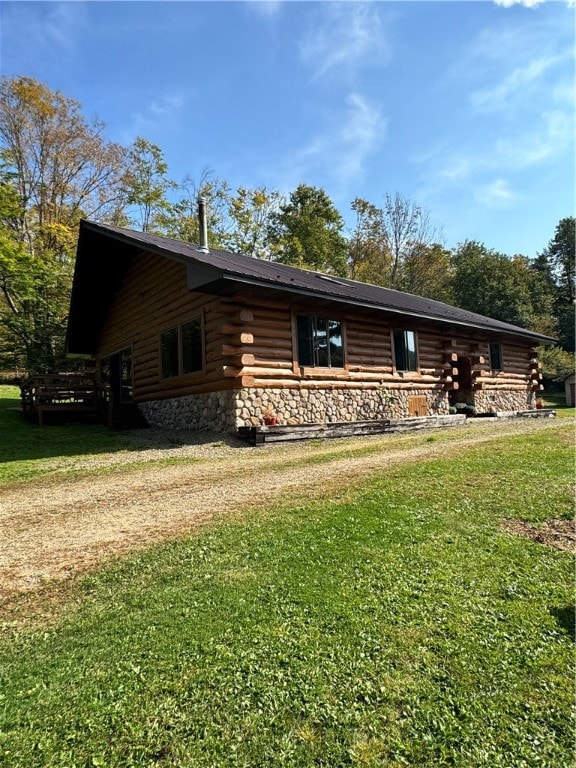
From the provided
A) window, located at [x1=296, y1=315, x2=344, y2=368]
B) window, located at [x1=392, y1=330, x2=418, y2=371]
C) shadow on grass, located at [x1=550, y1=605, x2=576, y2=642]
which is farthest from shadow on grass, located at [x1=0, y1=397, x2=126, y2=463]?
shadow on grass, located at [x1=550, y1=605, x2=576, y2=642]

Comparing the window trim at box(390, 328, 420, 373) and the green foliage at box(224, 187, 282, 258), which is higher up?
the green foliage at box(224, 187, 282, 258)

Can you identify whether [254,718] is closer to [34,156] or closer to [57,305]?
[57,305]

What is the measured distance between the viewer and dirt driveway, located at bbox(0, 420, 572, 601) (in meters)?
4.42

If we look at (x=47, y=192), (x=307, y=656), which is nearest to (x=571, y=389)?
(x=307, y=656)

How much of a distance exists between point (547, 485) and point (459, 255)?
4096 cm

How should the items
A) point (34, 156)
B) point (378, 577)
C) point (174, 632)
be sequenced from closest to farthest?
point (174, 632), point (378, 577), point (34, 156)

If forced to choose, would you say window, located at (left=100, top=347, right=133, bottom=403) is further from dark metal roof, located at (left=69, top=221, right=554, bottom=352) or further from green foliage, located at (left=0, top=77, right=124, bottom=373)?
green foliage, located at (left=0, top=77, right=124, bottom=373)

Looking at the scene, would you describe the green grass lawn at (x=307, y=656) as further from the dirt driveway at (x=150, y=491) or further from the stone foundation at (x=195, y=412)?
the stone foundation at (x=195, y=412)

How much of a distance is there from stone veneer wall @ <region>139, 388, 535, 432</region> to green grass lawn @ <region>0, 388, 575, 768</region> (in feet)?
23.9

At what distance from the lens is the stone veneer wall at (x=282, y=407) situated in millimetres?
11836

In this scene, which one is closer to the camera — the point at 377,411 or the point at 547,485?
the point at 547,485

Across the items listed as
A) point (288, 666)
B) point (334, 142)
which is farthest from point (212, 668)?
point (334, 142)

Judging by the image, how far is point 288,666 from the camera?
105 inches

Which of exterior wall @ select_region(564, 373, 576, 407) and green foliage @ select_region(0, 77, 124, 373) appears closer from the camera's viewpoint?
green foliage @ select_region(0, 77, 124, 373)
